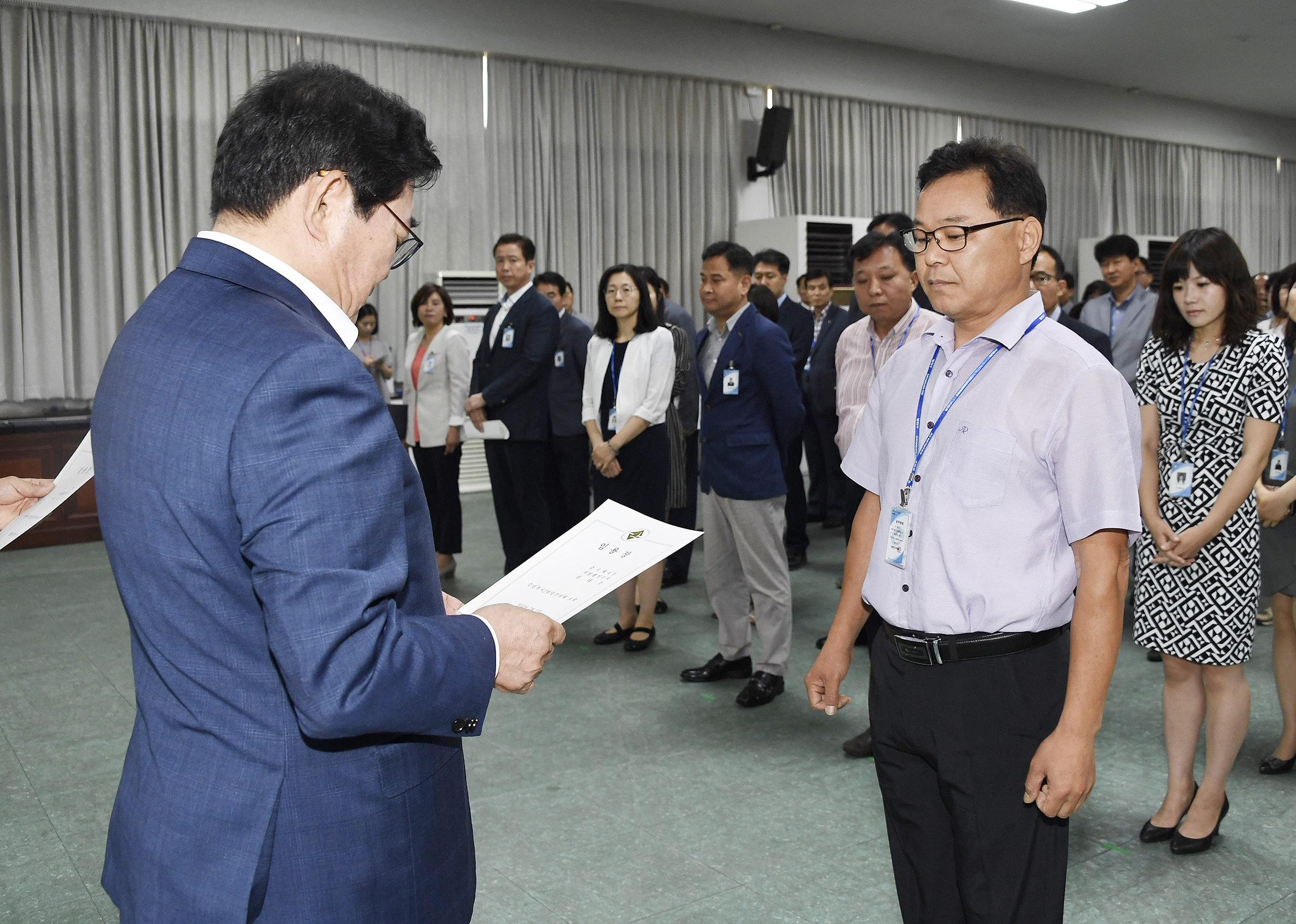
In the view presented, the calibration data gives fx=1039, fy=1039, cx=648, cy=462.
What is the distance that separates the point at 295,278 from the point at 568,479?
13.6 feet

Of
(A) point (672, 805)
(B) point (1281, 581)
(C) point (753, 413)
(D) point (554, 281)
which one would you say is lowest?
(A) point (672, 805)

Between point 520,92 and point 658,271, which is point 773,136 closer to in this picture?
point 658,271

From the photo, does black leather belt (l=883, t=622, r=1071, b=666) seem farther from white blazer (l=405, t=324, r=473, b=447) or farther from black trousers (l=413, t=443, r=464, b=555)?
white blazer (l=405, t=324, r=473, b=447)

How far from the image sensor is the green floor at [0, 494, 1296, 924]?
2.36 meters

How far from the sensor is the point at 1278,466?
3.11 meters

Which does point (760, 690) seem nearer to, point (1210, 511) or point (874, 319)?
point (874, 319)

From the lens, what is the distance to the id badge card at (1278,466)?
3092mm

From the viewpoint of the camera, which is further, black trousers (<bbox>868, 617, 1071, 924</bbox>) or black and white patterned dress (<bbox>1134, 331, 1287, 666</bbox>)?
black and white patterned dress (<bbox>1134, 331, 1287, 666</bbox>)

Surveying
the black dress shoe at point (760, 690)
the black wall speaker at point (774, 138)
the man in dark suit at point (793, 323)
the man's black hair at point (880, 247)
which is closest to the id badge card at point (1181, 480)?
Result: the man's black hair at point (880, 247)

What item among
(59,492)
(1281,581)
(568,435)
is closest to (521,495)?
(568,435)

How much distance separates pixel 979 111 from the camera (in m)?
10.9

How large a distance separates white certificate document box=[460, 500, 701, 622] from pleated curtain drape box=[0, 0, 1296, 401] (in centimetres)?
663

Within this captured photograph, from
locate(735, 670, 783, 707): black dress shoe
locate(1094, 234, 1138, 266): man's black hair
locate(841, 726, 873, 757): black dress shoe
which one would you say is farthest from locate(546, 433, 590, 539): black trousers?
locate(1094, 234, 1138, 266): man's black hair

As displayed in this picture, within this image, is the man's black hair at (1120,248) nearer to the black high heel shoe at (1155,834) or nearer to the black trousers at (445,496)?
the black trousers at (445,496)
